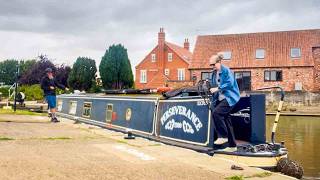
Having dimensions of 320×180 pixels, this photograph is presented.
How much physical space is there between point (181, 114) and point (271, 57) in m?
36.4

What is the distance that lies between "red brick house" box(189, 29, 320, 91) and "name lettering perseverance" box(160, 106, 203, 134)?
32.7 m

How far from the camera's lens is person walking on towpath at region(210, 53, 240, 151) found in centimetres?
784

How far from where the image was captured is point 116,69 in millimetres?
49250

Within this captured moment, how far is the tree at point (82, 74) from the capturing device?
51031 millimetres

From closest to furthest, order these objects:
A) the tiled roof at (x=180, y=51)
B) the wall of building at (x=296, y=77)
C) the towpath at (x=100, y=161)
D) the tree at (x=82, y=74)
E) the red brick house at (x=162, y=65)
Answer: the towpath at (x=100, y=161) < the wall of building at (x=296, y=77) < the tree at (x=82, y=74) < the red brick house at (x=162, y=65) < the tiled roof at (x=180, y=51)

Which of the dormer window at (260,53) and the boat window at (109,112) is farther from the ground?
the dormer window at (260,53)

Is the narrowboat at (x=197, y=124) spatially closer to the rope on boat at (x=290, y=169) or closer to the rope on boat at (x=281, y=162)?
the rope on boat at (x=281, y=162)

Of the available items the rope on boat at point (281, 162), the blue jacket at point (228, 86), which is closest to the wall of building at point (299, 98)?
the rope on boat at point (281, 162)

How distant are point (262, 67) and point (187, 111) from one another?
36104mm

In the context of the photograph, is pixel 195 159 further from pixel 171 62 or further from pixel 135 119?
pixel 171 62

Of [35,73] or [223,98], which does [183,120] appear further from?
[35,73]

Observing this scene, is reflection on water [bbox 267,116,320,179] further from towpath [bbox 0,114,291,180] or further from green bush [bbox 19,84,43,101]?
green bush [bbox 19,84,43,101]

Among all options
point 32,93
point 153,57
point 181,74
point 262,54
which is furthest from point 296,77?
point 32,93

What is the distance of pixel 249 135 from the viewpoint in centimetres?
890
